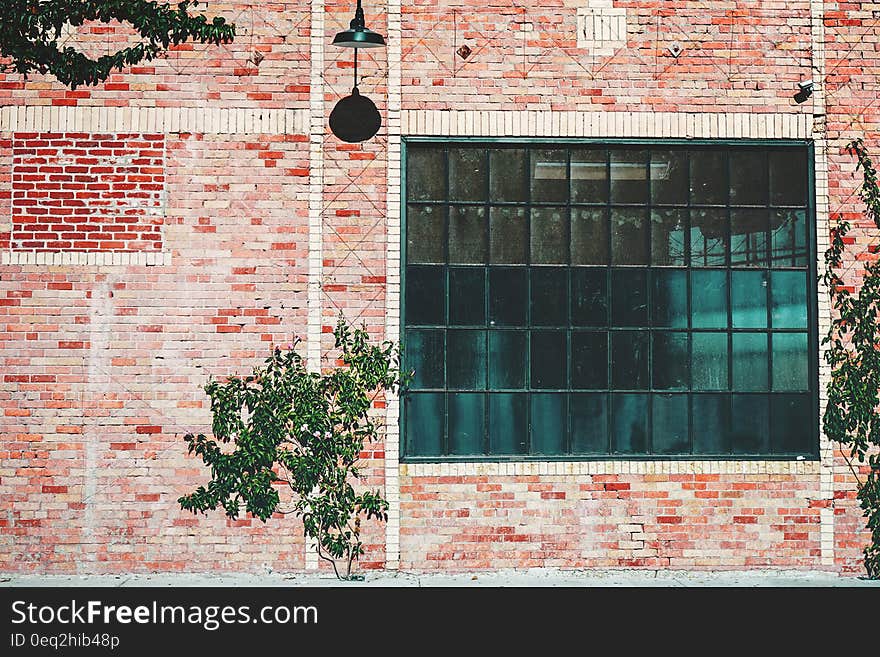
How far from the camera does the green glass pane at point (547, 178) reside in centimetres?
1087

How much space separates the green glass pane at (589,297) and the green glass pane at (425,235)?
4.51 feet

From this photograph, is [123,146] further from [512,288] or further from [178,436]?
[512,288]

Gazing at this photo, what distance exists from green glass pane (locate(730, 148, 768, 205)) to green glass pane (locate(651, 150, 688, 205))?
50 cm

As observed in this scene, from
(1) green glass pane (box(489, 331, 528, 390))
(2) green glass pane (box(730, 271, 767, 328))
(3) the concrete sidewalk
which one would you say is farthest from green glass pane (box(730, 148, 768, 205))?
(3) the concrete sidewalk

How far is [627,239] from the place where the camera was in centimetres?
1090

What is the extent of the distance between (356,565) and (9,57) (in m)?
6.01

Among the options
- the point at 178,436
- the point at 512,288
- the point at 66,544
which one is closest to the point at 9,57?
the point at 178,436

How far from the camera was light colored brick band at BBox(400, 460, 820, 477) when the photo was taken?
10.6m

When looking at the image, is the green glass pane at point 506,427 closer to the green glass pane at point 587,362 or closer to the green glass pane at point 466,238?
the green glass pane at point 587,362

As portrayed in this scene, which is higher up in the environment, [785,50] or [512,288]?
[785,50]

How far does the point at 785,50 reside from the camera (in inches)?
428

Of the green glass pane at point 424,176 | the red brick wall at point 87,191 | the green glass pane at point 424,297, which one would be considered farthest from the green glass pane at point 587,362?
the red brick wall at point 87,191

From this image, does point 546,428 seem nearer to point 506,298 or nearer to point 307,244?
point 506,298

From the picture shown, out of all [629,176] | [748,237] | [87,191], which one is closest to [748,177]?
[748,237]
